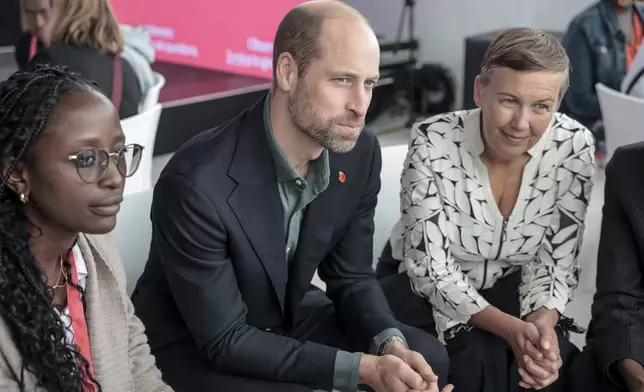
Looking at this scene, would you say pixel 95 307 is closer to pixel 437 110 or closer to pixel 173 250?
pixel 173 250

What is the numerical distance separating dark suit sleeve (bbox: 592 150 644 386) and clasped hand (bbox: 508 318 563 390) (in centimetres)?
12

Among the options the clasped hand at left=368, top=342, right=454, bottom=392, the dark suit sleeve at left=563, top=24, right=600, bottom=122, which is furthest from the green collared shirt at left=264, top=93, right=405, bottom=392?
the dark suit sleeve at left=563, top=24, right=600, bottom=122

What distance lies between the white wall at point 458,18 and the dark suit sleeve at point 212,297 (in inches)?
184

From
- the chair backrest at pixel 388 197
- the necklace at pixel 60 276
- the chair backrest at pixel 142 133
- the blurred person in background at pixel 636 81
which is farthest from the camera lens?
the blurred person in background at pixel 636 81

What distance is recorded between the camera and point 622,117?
9.04 feet

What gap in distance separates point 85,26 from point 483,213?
1.72 meters

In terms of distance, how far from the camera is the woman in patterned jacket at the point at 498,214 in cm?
195

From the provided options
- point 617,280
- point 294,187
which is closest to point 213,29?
point 294,187

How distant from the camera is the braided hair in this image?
124 cm

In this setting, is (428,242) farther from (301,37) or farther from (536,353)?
(301,37)

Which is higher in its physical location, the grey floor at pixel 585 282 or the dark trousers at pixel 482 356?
the dark trousers at pixel 482 356

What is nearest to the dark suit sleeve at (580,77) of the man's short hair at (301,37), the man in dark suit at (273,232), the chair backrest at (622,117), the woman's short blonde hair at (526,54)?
the chair backrest at (622,117)

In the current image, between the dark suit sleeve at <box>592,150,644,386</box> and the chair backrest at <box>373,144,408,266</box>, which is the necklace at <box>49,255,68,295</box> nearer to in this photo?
the chair backrest at <box>373,144,408,266</box>

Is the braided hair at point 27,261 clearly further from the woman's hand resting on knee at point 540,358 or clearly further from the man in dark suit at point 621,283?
the man in dark suit at point 621,283
